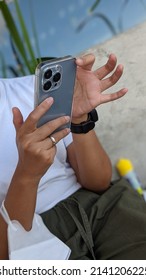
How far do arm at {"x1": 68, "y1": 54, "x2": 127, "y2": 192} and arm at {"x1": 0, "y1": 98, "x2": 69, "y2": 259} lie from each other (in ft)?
0.40

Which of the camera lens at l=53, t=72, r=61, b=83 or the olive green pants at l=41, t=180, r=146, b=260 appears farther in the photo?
the olive green pants at l=41, t=180, r=146, b=260

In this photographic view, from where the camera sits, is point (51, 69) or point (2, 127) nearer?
point (51, 69)

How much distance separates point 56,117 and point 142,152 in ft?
2.31

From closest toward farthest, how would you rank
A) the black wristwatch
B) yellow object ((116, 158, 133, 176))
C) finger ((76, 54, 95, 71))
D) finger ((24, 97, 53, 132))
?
finger ((24, 97, 53, 132)), finger ((76, 54, 95, 71)), the black wristwatch, yellow object ((116, 158, 133, 176))

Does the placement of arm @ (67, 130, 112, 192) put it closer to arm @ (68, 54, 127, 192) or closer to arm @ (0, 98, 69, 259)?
arm @ (68, 54, 127, 192)

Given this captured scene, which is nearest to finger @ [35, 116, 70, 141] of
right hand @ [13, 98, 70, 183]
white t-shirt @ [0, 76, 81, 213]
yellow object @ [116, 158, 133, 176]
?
right hand @ [13, 98, 70, 183]

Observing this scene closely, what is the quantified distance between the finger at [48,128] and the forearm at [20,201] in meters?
0.09

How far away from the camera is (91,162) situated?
3.52ft

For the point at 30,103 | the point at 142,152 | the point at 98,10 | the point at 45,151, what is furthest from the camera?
the point at 142,152

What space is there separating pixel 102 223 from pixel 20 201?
0.29 meters

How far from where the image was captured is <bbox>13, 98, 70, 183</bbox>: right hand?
762 mm

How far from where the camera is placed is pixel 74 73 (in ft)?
2.87
